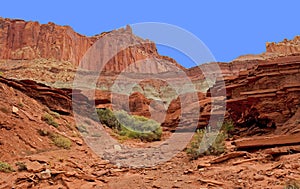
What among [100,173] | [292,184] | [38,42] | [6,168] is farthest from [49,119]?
[38,42]

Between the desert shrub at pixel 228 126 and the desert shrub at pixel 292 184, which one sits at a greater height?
the desert shrub at pixel 228 126

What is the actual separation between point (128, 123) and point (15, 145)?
961 centimetres

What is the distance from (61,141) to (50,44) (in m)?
73.6

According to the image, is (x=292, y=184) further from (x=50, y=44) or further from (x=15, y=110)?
(x=50, y=44)

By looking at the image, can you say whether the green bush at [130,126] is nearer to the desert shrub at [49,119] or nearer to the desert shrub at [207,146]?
the desert shrub at [49,119]

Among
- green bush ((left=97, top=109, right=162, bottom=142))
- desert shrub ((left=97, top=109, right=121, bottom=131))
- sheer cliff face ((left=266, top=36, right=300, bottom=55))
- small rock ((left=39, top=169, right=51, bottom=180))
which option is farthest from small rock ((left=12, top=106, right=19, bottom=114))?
sheer cliff face ((left=266, top=36, right=300, bottom=55))

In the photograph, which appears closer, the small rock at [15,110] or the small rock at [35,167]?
the small rock at [35,167]

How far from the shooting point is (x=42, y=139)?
42.1ft

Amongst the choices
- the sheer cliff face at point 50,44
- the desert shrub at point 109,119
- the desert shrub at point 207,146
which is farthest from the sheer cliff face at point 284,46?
the desert shrub at point 207,146

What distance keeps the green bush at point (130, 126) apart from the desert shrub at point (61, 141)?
4566 millimetres

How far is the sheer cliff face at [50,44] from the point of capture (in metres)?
80.7

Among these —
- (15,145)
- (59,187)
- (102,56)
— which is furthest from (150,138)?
(102,56)

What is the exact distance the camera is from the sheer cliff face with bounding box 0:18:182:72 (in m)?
80.7

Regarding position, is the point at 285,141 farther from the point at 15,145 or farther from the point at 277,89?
the point at 15,145
